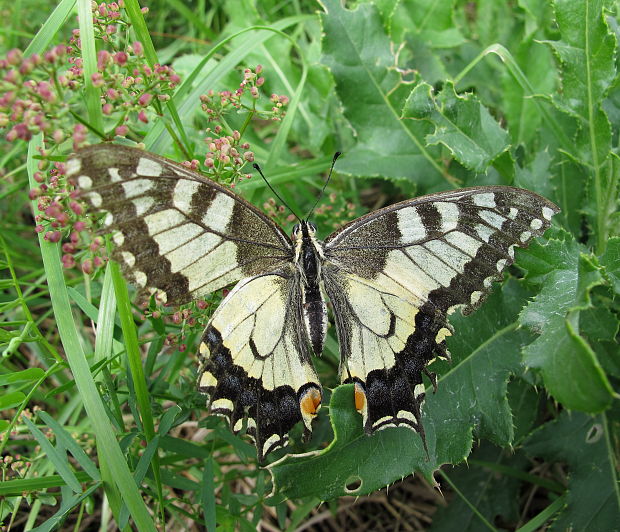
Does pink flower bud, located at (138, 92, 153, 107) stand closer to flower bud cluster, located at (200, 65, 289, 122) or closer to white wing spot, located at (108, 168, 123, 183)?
white wing spot, located at (108, 168, 123, 183)

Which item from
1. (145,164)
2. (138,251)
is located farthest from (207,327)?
(145,164)

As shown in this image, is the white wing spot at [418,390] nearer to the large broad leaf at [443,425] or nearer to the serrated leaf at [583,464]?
the large broad leaf at [443,425]

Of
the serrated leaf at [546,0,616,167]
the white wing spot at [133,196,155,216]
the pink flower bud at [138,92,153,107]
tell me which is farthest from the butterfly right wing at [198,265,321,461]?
the serrated leaf at [546,0,616,167]

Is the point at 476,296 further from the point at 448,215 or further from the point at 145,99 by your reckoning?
the point at 145,99

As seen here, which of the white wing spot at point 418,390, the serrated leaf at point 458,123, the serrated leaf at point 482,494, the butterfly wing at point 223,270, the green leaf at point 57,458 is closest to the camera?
Result: the butterfly wing at point 223,270

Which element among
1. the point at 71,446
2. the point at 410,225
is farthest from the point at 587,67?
the point at 71,446

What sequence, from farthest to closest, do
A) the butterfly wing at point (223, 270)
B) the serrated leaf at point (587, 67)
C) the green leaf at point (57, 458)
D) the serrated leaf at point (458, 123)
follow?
the serrated leaf at point (458, 123) → the serrated leaf at point (587, 67) → the green leaf at point (57, 458) → the butterfly wing at point (223, 270)

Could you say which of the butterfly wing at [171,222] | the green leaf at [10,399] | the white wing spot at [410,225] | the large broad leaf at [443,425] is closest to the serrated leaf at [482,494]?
the large broad leaf at [443,425]
